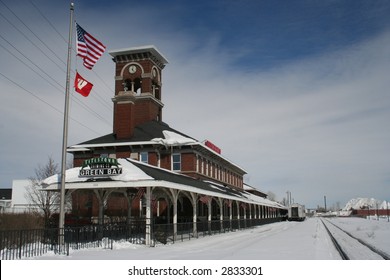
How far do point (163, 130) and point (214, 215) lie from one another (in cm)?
1229

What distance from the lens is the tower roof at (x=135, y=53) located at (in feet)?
154

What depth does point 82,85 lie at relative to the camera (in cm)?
2131

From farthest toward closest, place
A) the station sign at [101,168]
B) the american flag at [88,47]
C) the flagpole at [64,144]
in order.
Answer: the station sign at [101,168], the american flag at [88,47], the flagpole at [64,144]

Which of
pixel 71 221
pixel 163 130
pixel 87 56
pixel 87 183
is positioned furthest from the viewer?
pixel 163 130

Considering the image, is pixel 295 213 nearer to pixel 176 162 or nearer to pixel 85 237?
pixel 176 162

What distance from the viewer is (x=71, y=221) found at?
101ft

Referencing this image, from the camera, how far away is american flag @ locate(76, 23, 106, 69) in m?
21.3

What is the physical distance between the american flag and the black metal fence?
28.6ft

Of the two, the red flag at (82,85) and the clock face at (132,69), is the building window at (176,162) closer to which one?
the clock face at (132,69)

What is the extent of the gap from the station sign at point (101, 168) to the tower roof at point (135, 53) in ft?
84.1

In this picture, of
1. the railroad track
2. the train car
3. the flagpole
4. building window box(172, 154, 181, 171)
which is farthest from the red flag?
the train car

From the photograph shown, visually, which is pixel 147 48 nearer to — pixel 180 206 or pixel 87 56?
pixel 180 206

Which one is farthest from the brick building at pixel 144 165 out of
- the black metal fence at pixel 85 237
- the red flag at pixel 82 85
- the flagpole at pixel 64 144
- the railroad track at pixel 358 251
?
the railroad track at pixel 358 251
